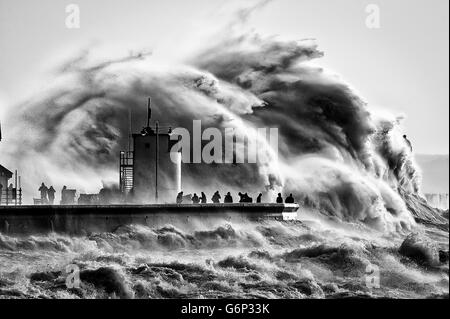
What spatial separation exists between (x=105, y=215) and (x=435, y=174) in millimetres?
21241

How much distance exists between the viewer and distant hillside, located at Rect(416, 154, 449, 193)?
5738 cm

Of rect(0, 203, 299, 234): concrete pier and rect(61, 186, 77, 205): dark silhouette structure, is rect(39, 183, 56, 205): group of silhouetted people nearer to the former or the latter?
rect(61, 186, 77, 205): dark silhouette structure

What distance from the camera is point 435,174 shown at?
60.6 metres

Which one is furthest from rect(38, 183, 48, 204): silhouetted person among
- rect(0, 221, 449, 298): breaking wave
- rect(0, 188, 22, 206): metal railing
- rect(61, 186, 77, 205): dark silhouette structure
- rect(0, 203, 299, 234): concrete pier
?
rect(0, 221, 449, 298): breaking wave

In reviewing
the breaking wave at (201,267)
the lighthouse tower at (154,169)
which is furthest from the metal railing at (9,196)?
the lighthouse tower at (154,169)

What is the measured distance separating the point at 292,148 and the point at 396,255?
8315 mm

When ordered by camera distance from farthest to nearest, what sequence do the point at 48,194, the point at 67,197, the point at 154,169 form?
the point at 67,197
the point at 48,194
the point at 154,169

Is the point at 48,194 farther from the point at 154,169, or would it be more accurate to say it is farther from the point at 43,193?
the point at 154,169

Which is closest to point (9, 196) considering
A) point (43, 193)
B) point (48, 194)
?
point (43, 193)

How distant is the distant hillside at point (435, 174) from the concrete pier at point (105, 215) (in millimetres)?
13583

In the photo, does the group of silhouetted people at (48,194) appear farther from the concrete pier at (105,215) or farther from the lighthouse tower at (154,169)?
the lighthouse tower at (154,169)

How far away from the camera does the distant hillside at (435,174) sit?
188 ft

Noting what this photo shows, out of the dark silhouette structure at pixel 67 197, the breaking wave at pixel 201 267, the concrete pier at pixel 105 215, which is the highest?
the dark silhouette structure at pixel 67 197
